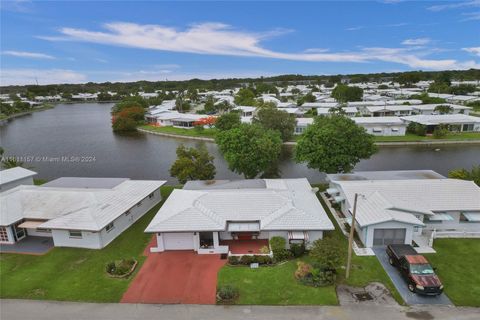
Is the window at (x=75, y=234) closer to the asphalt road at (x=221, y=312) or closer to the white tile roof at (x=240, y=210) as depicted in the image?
the white tile roof at (x=240, y=210)

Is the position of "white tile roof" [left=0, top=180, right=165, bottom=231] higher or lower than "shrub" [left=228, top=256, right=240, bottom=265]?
higher

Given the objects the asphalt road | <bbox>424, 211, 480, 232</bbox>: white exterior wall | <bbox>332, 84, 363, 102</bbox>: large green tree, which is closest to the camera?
the asphalt road

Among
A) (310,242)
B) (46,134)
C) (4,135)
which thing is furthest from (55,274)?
(4,135)

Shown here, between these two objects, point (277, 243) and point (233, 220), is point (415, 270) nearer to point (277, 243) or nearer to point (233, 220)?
point (277, 243)

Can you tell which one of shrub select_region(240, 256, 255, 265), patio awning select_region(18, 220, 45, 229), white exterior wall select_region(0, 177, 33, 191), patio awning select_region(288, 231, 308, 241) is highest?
white exterior wall select_region(0, 177, 33, 191)

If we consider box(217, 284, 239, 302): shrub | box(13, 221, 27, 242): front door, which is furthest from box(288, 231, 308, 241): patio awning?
box(13, 221, 27, 242): front door

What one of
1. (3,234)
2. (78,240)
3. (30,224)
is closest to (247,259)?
(78,240)

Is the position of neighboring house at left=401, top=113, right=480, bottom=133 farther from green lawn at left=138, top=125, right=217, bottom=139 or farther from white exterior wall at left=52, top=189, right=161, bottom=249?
white exterior wall at left=52, top=189, right=161, bottom=249

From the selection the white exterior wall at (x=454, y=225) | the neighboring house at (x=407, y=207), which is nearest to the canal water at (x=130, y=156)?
the neighboring house at (x=407, y=207)
